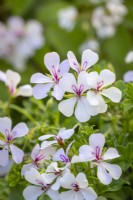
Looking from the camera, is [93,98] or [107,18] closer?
[93,98]

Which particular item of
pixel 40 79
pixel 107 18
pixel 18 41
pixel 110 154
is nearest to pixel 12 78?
pixel 40 79

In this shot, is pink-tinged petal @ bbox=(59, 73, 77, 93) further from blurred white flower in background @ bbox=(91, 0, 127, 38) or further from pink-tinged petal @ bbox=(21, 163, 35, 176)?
blurred white flower in background @ bbox=(91, 0, 127, 38)

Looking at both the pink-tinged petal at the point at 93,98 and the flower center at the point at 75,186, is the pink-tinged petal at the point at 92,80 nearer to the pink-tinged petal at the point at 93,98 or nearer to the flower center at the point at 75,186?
the pink-tinged petal at the point at 93,98

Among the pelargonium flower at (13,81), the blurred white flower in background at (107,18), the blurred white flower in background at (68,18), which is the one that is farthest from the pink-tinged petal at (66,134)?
the blurred white flower in background at (68,18)

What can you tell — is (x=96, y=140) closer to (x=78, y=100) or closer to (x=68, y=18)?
(x=78, y=100)

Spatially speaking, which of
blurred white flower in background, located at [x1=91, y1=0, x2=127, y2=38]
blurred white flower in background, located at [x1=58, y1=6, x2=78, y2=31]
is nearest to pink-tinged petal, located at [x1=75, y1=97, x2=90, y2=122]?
blurred white flower in background, located at [x1=91, y1=0, x2=127, y2=38]

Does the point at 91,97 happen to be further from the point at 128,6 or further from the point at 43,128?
the point at 128,6

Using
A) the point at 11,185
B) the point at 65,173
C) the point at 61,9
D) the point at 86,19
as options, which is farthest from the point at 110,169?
the point at 61,9
